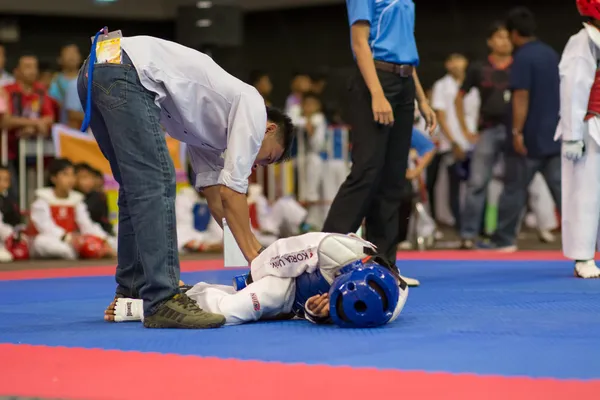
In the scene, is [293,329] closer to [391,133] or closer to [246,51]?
[391,133]

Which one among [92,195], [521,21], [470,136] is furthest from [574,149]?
[92,195]

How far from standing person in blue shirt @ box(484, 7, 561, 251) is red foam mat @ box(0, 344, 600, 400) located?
19.2 feet

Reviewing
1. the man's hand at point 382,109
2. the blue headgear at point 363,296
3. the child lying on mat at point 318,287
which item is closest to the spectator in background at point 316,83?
the man's hand at point 382,109

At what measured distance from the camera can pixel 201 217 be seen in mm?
9539

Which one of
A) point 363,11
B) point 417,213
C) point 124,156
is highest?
point 363,11

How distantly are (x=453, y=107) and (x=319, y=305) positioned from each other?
283 inches

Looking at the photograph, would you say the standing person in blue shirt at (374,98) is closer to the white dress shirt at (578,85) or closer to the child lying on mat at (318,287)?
the white dress shirt at (578,85)

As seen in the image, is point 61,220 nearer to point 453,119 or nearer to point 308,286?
point 453,119

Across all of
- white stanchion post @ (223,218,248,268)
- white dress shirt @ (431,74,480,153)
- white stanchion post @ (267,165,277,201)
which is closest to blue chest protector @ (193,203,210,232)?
white stanchion post @ (267,165,277,201)

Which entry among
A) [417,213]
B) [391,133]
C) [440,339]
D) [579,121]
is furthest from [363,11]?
[417,213]

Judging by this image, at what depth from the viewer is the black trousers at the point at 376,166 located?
4.88 metres

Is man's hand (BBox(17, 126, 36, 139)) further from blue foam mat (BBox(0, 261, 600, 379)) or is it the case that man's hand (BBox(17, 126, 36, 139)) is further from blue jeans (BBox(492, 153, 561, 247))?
blue jeans (BBox(492, 153, 561, 247))

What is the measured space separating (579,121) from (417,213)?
391 centimetres

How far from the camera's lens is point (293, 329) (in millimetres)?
3322
